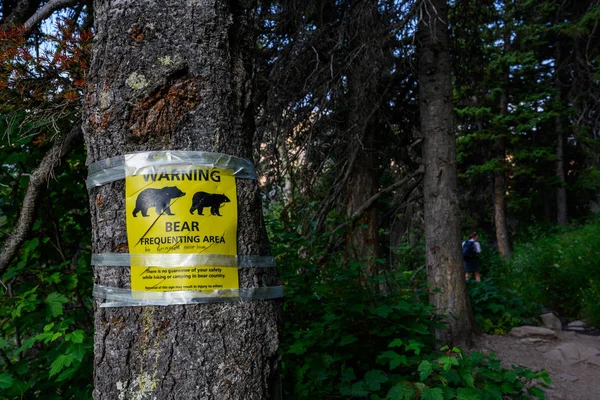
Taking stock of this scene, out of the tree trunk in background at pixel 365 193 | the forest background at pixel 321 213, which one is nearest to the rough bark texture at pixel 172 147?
the forest background at pixel 321 213

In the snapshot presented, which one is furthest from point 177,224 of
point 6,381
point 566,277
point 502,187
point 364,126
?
point 502,187

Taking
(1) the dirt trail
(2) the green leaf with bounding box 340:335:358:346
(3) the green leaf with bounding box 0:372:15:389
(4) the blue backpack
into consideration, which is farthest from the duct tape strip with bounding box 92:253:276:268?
(4) the blue backpack

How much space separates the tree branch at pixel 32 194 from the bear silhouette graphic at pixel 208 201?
1.40m

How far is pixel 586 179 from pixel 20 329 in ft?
54.1

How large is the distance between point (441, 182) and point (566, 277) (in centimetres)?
530

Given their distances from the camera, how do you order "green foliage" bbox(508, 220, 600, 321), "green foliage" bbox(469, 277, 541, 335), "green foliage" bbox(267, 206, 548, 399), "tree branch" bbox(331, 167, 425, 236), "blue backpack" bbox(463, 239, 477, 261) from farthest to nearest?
"blue backpack" bbox(463, 239, 477, 261), "green foliage" bbox(508, 220, 600, 321), "green foliage" bbox(469, 277, 541, 335), "tree branch" bbox(331, 167, 425, 236), "green foliage" bbox(267, 206, 548, 399)

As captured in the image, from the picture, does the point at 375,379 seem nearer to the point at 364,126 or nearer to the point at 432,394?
the point at 432,394

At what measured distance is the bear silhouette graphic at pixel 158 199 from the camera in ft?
4.44

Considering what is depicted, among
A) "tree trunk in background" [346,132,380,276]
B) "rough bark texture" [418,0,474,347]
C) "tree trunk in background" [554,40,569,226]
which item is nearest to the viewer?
"rough bark texture" [418,0,474,347]

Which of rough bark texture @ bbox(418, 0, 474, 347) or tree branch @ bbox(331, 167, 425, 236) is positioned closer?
rough bark texture @ bbox(418, 0, 474, 347)

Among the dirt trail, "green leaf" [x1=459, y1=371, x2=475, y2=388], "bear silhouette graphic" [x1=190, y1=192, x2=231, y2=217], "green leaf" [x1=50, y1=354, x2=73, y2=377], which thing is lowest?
Answer: the dirt trail

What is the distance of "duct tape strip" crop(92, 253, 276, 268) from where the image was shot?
1.34 m

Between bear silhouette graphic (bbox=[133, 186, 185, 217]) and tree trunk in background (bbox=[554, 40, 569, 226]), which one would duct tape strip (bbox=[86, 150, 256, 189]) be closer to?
bear silhouette graphic (bbox=[133, 186, 185, 217])

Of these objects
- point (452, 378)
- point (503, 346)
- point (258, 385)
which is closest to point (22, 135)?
point (258, 385)
